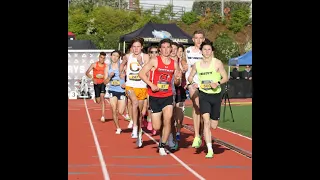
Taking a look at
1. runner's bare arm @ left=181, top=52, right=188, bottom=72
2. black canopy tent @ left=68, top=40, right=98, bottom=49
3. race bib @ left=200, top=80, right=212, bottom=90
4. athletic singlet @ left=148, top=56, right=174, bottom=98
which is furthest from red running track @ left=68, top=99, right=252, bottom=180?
black canopy tent @ left=68, top=40, right=98, bottom=49

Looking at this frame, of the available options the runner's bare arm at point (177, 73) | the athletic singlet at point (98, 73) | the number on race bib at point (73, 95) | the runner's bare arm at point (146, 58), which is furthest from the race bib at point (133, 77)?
the number on race bib at point (73, 95)

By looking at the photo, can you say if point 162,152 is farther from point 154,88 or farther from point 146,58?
point 146,58

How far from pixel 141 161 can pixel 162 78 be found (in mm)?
1714

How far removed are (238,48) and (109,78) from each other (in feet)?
133

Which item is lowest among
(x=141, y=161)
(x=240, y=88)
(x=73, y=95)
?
(x=141, y=161)

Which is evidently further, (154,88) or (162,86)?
(162,86)

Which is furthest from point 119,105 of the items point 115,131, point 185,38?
point 185,38

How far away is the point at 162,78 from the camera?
13.1 metres

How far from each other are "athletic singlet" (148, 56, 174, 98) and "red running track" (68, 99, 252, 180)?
115 cm

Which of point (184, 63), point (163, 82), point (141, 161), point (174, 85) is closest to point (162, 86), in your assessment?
point (163, 82)

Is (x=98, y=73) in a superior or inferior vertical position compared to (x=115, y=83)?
superior

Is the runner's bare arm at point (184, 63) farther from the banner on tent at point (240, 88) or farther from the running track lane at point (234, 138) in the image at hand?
the banner on tent at point (240, 88)

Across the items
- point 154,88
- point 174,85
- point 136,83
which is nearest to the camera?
point 154,88

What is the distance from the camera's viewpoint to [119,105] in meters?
17.8
